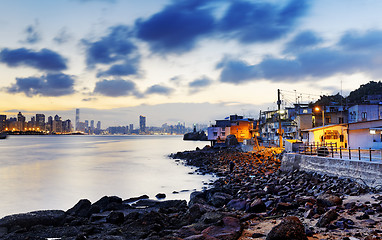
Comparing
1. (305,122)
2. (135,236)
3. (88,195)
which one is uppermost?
(305,122)

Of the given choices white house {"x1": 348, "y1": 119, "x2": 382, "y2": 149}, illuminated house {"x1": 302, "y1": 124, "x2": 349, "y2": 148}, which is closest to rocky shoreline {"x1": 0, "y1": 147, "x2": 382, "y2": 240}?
white house {"x1": 348, "y1": 119, "x2": 382, "y2": 149}

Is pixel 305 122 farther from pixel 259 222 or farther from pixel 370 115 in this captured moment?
pixel 259 222

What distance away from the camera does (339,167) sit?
703 inches

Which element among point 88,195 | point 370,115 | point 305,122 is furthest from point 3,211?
point 370,115

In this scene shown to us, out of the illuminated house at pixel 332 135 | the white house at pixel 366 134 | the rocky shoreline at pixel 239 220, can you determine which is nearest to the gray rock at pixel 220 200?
the rocky shoreline at pixel 239 220

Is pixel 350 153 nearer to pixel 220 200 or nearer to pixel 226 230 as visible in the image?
pixel 220 200

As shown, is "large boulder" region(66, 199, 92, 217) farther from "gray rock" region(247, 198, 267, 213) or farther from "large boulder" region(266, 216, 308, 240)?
"large boulder" region(266, 216, 308, 240)

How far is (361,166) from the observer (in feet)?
52.0

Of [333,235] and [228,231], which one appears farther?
[228,231]

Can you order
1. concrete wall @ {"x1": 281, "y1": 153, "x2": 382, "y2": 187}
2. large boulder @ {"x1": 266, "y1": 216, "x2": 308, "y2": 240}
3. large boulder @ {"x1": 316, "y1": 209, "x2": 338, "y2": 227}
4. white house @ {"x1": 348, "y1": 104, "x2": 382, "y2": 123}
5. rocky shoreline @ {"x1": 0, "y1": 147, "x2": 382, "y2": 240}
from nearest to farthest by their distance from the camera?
large boulder @ {"x1": 266, "y1": 216, "x2": 308, "y2": 240}
rocky shoreline @ {"x1": 0, "y1": 147, "x2": 382, "y2": 240}
large boulder @ {"x1": 316, "y1": 209, "x2": 338, "y2": 227}
concrete wall @ {"x1": 281, "y1": 153, "x2": 382, "y2": 187}
white house @ {"x1": 348, "y1": 104, "x2": 382, "y2": 123}

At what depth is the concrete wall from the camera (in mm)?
14730

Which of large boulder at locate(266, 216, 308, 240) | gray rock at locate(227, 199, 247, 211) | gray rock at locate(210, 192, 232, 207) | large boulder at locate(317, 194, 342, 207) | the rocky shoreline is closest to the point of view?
large boulder at locate(266, 216, 308, 240)

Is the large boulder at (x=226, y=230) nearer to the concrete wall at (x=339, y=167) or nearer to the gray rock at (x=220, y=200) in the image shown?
the gray rock at (x=220, y=200)

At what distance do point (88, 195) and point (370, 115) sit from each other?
47183mm
